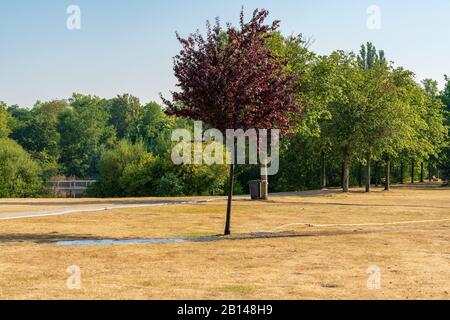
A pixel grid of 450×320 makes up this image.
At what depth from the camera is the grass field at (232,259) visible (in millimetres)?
9547

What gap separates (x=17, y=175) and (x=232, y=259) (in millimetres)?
51097

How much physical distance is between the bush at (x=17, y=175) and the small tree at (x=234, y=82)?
44.8 metres

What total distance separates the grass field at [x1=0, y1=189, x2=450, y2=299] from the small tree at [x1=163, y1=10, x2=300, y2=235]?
10.7 feet

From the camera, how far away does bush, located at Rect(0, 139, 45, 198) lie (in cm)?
5788

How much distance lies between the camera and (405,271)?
38.1 feet

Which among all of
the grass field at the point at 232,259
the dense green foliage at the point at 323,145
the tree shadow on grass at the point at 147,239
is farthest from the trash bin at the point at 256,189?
the tree shadow on grass at the point at 147,239

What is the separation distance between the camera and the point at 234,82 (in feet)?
56.6

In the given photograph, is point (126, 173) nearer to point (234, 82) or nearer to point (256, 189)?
point (256, 189)

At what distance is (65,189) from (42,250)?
5423 centimetres
